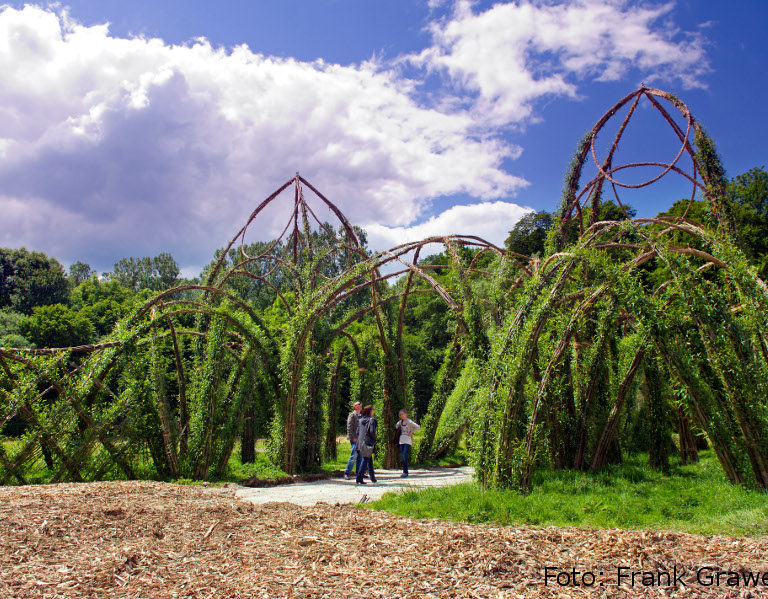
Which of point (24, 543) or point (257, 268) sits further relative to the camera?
point (257, 268)

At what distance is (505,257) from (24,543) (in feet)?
30.6

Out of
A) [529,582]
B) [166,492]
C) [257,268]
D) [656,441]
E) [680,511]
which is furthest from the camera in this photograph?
[257,268]

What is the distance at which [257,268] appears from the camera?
4716cm

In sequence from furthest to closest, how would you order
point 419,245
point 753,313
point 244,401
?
point 419,245 < point 244,401 < point 753,313

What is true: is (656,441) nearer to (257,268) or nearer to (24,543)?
(24,543)

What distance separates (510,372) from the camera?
22.4ft

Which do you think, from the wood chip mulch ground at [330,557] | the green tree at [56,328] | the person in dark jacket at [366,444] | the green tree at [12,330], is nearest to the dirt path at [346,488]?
the person in dark jacket at [366,444]

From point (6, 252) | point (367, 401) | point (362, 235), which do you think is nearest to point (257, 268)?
point (362, 235)

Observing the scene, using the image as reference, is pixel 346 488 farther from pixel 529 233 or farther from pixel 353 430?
pixel 529 233

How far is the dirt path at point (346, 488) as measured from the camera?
24.0 ft

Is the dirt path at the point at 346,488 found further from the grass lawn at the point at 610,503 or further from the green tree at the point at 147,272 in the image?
the green tree at the point at 147,272

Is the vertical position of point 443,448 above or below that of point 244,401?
below

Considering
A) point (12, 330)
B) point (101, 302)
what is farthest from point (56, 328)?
point (101, 302)

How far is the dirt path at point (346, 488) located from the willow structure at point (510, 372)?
3.50 ft
